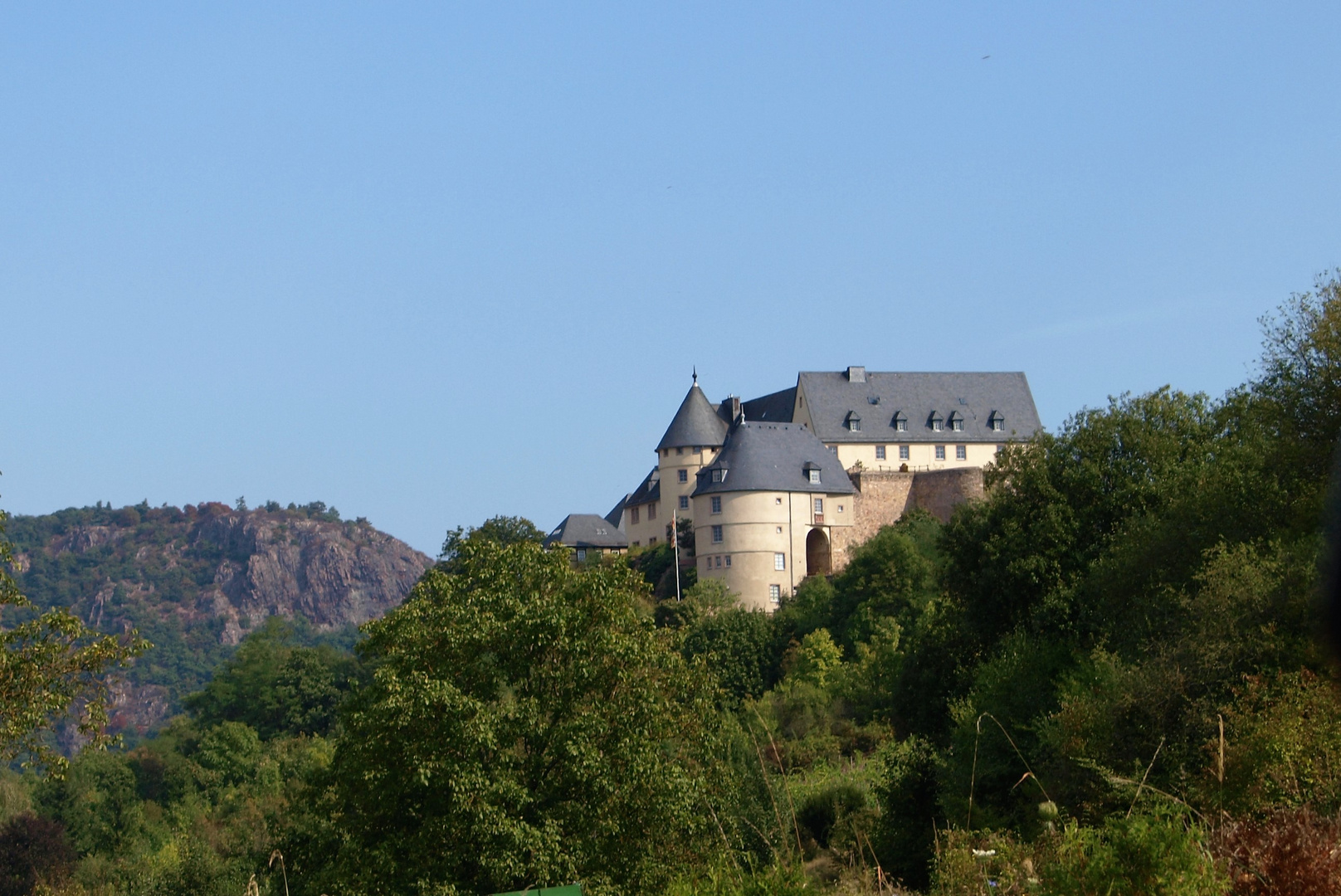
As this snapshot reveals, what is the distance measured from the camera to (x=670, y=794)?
22.8 m

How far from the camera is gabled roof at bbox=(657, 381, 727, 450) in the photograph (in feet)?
271

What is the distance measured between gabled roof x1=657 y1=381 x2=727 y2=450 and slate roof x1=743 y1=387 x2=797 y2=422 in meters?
3.87

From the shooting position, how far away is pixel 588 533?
90.1 metres

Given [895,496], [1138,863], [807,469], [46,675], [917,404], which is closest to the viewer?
[1138,863]

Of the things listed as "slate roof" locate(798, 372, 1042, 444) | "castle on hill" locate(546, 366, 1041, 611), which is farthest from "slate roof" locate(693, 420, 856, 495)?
"slate roof" locate(798, 372, 1042, 444)

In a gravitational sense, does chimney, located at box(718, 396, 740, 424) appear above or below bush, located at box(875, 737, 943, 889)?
above

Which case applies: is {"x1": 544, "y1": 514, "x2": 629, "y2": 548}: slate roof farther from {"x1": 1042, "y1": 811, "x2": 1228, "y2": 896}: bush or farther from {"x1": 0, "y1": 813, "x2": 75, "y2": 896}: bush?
{"x1": 1042, "y1": 811, "x2": 1228, "y2": 896}: bush

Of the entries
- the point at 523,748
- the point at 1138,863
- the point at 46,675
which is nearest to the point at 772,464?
the point at 523,748

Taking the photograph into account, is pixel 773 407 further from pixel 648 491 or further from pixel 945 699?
pixel 945 699

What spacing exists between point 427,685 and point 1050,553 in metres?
16.4

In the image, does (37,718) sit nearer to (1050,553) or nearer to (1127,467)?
(1050,553)

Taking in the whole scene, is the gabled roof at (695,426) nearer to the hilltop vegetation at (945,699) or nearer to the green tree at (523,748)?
the hilltop vegetation at (945,699)

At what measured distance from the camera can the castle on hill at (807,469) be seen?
7400 centimetres

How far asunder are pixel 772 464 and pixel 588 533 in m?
18.8
